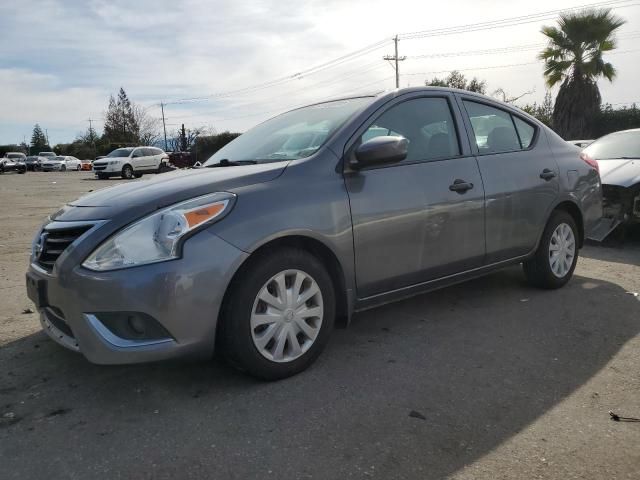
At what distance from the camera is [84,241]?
8.97 feet

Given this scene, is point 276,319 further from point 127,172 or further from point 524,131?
point 127,172

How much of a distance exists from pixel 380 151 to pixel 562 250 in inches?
96.6

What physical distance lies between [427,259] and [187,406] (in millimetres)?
1781

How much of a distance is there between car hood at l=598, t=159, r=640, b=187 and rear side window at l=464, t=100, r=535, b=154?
280 cm

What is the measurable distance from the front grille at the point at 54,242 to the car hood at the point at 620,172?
6270mm

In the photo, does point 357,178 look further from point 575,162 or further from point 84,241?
point 575,162

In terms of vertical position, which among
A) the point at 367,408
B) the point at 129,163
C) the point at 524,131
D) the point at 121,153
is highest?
the point at 121,153

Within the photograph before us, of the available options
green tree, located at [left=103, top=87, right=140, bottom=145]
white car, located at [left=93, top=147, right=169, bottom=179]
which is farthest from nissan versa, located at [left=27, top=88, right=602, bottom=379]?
green tree, located at [left=103, top=87, right=140, bottom=145]

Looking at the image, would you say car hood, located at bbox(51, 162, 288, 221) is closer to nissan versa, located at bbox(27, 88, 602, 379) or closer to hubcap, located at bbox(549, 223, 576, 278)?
nissan versa, located at bbox(27, 88, 602, 379)

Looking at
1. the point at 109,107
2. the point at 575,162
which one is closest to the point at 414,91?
the point at 575,162

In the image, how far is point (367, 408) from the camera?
274cm

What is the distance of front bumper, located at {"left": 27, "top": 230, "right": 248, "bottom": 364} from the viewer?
8.54 feet

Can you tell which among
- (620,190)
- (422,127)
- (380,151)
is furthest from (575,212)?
(380,151)

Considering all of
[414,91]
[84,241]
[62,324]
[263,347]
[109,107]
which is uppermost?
[109,107]
